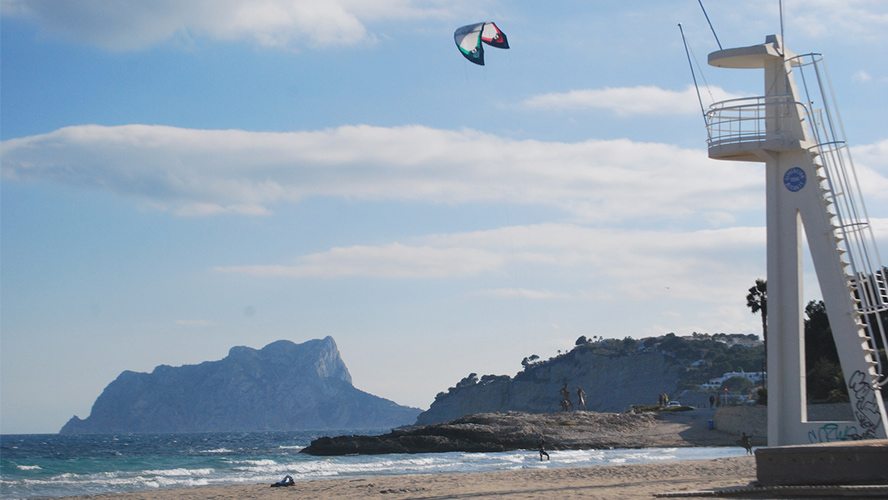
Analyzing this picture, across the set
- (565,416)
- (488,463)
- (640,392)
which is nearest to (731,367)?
(640,392)

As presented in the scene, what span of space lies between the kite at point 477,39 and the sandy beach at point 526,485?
10.1m

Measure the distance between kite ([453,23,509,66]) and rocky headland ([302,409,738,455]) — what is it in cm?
2610

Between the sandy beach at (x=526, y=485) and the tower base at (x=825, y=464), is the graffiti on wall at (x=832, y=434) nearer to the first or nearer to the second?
the sandy beach at (x=526, y=485)

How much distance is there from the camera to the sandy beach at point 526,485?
1747 cm

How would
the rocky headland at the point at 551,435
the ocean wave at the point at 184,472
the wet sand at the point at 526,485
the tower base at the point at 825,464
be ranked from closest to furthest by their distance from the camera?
the tower base at the point at 825,464
the wet sand at the point at 526,485
the ocean wave at the point at 184,472
the rocky headland at the point at 551,435

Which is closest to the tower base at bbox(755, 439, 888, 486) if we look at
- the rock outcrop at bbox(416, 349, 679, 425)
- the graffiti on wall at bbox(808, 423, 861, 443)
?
the graffiti on wall at bbox(808, 423, 861, 443)

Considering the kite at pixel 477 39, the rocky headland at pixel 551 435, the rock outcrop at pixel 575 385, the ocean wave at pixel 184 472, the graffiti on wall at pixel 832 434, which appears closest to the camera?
the graffiti on wall at pixel 832 434

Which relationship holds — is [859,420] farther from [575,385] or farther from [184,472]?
[575,385]

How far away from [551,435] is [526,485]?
2660cm

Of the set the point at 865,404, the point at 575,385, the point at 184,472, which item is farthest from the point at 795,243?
the point at 575,385

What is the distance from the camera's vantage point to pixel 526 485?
20344 mm

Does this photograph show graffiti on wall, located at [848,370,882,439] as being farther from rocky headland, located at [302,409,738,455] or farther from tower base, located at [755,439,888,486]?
rocky headland, located at [302,409,738,455]

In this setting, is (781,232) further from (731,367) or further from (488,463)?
(731,367)

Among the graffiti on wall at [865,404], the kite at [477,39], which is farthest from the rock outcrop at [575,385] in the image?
the graffiti on wall at [865,404]
